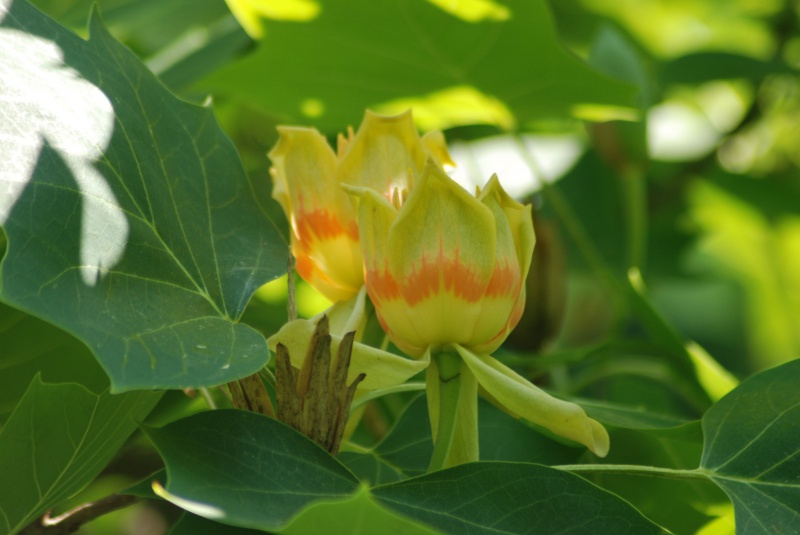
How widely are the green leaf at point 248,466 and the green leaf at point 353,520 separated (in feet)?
0.10

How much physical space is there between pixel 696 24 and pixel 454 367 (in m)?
1.49

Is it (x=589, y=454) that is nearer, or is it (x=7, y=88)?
(x=7, y=88)

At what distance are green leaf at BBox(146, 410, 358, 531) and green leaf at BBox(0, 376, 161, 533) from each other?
7cm

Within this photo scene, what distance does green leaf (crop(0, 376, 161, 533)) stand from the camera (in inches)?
21.3

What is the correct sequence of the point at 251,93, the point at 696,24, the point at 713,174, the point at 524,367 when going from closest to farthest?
the point at 524,367 < the point at 251,93 < the point at 713,174 < the point at 696,24

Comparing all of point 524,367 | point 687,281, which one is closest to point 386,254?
point 524,367

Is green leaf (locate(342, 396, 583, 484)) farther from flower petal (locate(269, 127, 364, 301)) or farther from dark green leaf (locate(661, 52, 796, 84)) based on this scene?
dark green leaf (locate(661, 52, 796, 84))

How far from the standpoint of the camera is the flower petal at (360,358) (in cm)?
52

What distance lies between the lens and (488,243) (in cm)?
54

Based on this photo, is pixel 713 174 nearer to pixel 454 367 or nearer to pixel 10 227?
pixel 454 367

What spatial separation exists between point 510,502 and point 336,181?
23cm

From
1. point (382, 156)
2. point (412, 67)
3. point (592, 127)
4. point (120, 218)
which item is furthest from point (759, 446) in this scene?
point (592, 127)

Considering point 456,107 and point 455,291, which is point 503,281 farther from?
point 456,107

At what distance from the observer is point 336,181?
608 millimetres
